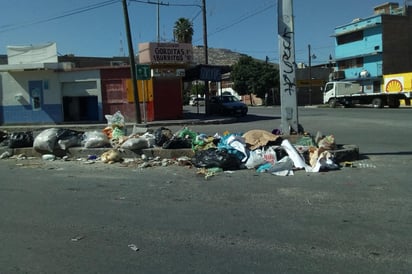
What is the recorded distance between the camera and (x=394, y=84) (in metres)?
43.8

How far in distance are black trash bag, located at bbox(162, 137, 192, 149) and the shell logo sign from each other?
116 feet

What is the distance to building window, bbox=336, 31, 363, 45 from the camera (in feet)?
196

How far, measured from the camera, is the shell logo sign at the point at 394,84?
141 feet

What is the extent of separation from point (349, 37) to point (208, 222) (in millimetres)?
60172

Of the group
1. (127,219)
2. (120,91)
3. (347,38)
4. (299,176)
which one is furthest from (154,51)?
(347,38)

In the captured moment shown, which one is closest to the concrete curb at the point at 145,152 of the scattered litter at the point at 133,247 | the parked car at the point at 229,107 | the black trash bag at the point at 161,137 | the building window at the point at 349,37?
the black trash bag at the point at 161,137

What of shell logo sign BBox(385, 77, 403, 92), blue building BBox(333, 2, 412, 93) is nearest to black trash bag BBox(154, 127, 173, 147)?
shell logo sign BBox(385, 77, 403, 92)

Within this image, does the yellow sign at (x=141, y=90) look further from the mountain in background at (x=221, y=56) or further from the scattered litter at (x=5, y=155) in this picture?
the mountain in background at (x=221, y=56)

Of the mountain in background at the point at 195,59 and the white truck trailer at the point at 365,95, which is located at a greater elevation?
the mountain in background at the point at 195,59

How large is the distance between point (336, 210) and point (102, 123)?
24056 millimetres

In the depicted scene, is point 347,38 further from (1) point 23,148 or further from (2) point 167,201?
(2) point 167,201

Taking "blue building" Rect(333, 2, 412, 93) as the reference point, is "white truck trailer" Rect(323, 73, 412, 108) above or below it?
below

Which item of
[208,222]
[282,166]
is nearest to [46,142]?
[282,166]

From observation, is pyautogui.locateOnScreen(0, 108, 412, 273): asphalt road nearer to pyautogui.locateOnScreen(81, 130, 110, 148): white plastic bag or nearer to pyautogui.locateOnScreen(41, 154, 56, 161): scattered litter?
pyautogui.locateOnScreen(41, 154, 56, 161): scattered litter
